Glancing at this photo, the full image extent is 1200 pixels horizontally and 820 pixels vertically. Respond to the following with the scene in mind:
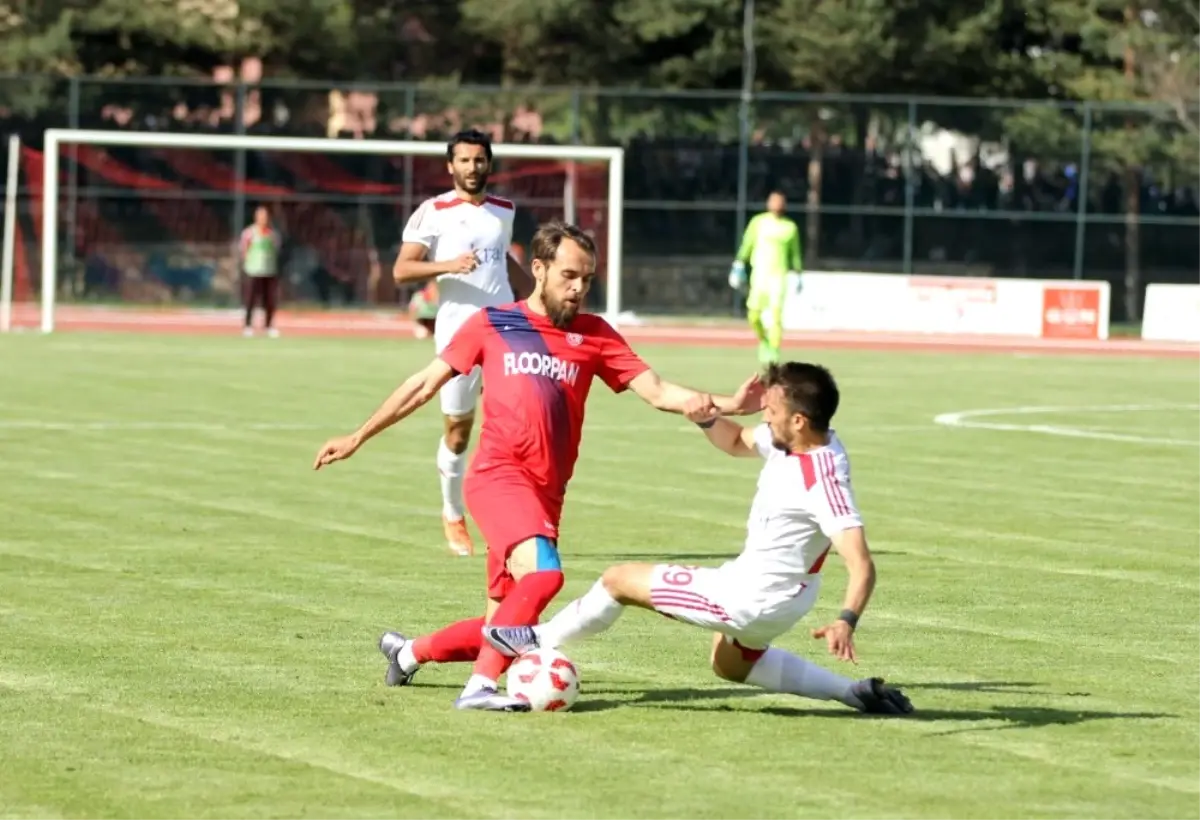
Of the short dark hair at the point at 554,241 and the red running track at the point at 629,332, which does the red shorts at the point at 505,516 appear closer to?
the short dark hair at the point at 554,241

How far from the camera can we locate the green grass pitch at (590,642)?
692 centimetres

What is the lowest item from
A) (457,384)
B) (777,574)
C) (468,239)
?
(777,574)

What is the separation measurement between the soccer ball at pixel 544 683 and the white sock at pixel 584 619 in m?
0.08

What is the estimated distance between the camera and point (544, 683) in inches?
317

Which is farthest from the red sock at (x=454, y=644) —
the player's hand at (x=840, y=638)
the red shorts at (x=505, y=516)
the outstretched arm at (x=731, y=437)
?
the player's hand at (x=840, y=638)

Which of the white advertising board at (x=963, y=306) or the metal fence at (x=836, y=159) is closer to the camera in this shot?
the white advertising board at (x=963, y=306)

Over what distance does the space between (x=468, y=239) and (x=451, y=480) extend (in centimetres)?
129

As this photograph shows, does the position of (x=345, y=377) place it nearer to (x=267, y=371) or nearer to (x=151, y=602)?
(x=267, y=371)

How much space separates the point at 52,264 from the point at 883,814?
30.8 meters

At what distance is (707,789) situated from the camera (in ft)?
22.5

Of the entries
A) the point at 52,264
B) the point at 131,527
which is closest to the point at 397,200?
the point at 52,264

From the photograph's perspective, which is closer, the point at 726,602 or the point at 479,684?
the point at 726,602

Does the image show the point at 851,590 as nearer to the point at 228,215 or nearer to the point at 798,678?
the point at 798,678

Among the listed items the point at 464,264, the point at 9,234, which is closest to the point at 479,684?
the point at 464,264
